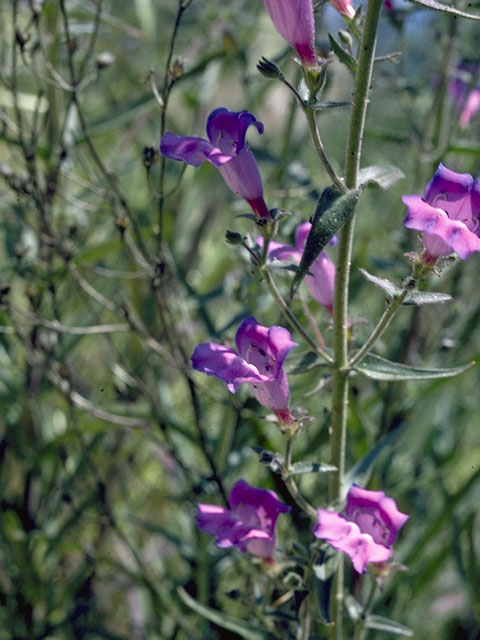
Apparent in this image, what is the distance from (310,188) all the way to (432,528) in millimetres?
701

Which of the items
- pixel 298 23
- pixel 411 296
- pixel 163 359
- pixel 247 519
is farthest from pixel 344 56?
pixel 163 359

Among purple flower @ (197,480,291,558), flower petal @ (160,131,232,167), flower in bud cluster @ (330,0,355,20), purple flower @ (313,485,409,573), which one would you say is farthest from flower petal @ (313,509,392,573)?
flower in bud cluster @ (330,0,355,20)

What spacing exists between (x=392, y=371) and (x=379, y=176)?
0.24m

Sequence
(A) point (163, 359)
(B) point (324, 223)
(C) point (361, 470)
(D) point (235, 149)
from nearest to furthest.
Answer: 1. (B) point (324, 223)
2. (D) point (235, 149)
3. (C) point (361, 470)
4. (A) point (163, 359)

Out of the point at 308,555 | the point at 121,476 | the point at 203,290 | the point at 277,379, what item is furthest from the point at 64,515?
the point at 277,379

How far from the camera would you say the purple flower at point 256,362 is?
2.96ft

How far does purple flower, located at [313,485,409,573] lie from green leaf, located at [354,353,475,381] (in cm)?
16

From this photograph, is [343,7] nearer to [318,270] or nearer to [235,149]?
[235,149]

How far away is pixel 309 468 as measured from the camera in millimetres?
968

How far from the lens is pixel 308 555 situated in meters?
Result: 1.05

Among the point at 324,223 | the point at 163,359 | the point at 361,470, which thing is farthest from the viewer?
the point at 163,359

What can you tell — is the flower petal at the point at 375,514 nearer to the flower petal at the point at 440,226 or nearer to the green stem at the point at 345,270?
the green stem at the point at 345,270

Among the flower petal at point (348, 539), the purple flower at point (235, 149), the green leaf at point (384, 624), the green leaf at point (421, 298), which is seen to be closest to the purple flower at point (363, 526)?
the flower petal at point (348, 539)

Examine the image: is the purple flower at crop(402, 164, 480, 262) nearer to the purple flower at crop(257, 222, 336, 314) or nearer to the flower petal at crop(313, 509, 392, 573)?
the purple flower at crop(257, 222, 336, 314)
